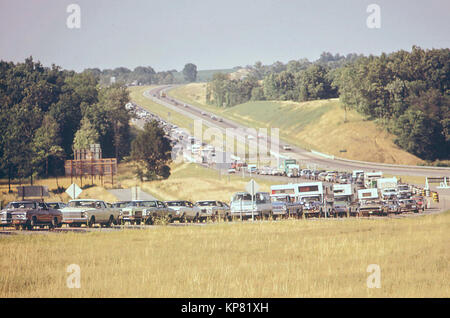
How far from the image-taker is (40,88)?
5753 inches

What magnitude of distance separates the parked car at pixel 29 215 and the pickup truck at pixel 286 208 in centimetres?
1703

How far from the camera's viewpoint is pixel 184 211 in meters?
50.3

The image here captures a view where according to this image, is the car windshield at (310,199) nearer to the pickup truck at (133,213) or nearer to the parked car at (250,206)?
the parked car at (250,206)

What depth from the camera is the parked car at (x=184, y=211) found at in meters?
49.9

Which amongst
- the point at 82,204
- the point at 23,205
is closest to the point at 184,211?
the point at 82,204

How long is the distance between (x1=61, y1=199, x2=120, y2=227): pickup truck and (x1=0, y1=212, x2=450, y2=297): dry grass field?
566cm

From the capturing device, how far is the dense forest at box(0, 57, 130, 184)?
11569cm

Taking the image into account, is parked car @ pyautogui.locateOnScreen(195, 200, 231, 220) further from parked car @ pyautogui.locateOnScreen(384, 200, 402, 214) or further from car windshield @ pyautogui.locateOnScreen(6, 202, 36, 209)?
car windshield @ pyautogui.locateOnScreen(6, 202, 36, 209)

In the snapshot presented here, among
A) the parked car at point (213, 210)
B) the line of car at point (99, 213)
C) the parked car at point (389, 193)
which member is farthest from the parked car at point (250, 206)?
the parked car at point (389, 193)

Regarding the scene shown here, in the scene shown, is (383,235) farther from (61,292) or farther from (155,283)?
(61,292)

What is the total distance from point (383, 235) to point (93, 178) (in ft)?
263

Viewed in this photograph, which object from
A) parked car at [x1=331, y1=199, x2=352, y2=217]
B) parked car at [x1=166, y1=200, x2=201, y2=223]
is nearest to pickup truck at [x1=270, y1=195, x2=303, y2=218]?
parked car at [x1=331, y1=199, x2=352, y2=217]

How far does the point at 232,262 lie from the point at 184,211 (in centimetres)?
2459
